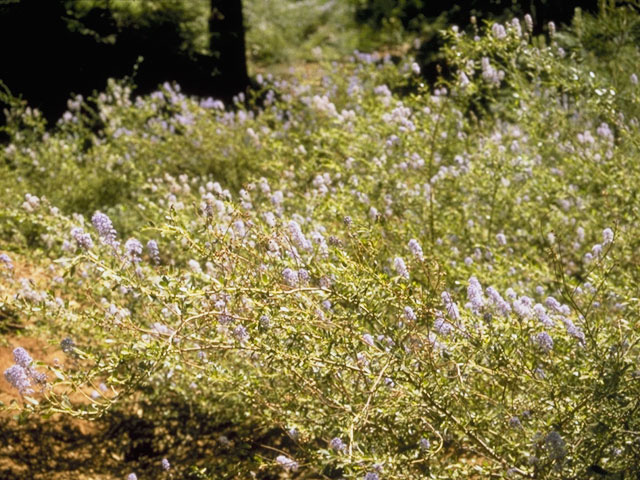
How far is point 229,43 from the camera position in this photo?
1023 cm

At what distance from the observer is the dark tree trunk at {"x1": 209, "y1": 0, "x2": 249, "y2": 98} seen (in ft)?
33.0

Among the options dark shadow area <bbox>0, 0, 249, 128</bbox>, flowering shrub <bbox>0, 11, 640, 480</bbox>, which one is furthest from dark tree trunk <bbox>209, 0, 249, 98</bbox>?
flowering shrub <bbox>0, 11, 640, 480</bbox>

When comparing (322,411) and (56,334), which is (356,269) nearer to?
(322,411)

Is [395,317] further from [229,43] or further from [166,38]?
[166,38]

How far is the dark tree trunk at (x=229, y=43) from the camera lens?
10.1m

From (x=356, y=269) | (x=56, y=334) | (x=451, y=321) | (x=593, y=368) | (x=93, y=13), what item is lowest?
(x=56, y=334)

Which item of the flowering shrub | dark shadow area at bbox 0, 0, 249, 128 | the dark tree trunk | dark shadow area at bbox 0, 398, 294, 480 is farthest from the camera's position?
the dark tree trunk

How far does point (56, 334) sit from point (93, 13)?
6.90 metres

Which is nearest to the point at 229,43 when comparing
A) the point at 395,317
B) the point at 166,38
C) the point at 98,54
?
the point at 166,38

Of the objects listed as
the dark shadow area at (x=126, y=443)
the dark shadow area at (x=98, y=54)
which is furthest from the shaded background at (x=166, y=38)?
the dark shadow area at (x=126, y=443)

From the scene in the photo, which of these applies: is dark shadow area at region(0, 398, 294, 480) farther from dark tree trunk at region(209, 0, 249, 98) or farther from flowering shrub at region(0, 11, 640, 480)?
dark tree trunk at region(209, 0, 249, 98)

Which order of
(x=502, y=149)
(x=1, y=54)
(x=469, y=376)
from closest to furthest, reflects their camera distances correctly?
(x=469, y=376), (x=502, y=149), (x=1, y=54)

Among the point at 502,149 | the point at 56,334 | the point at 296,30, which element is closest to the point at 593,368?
the point at 502,149

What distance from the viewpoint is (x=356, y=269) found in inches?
91.8
